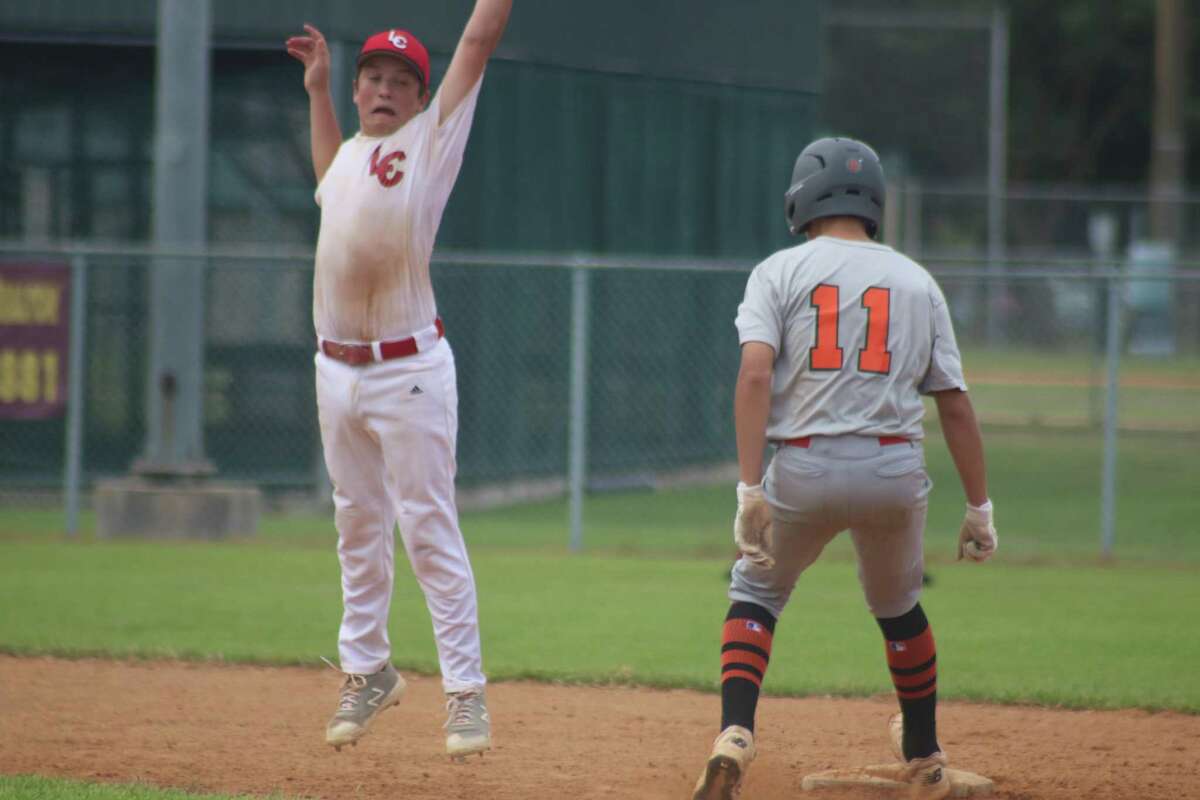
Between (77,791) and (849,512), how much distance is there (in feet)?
8.61

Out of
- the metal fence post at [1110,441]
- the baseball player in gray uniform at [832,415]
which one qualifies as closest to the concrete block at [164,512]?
the metal fence post at [1110,441]

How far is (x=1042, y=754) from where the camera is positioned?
6.77 metres

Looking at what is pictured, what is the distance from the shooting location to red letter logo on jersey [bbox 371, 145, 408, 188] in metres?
5.84

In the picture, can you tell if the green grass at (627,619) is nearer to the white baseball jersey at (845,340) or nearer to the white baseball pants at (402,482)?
the white baseball pants at (402,482)

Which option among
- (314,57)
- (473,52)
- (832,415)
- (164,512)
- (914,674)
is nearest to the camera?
(832,415)

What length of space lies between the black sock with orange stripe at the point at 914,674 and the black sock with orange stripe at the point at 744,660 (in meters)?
0.43

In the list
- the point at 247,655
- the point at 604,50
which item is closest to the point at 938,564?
the point at 247,655

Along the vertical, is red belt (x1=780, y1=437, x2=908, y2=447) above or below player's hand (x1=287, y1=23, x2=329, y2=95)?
below

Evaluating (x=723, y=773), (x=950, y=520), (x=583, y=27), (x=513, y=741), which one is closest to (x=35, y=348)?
(x=583, y=27)

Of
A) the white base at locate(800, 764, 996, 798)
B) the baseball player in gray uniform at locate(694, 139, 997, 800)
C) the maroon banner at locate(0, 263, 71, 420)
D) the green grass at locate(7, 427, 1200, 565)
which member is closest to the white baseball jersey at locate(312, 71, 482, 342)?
the baseball player in gray uniform at locate(694, 139, 997, 800)

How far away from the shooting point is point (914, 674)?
593 cm

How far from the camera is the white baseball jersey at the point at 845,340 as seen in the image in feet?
18.1

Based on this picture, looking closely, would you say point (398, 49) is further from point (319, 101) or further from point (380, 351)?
point (380, 351)

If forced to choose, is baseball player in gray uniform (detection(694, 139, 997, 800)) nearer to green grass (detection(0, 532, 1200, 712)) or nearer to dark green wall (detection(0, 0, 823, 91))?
green grass (detection(0, 532, 1200, 712))
